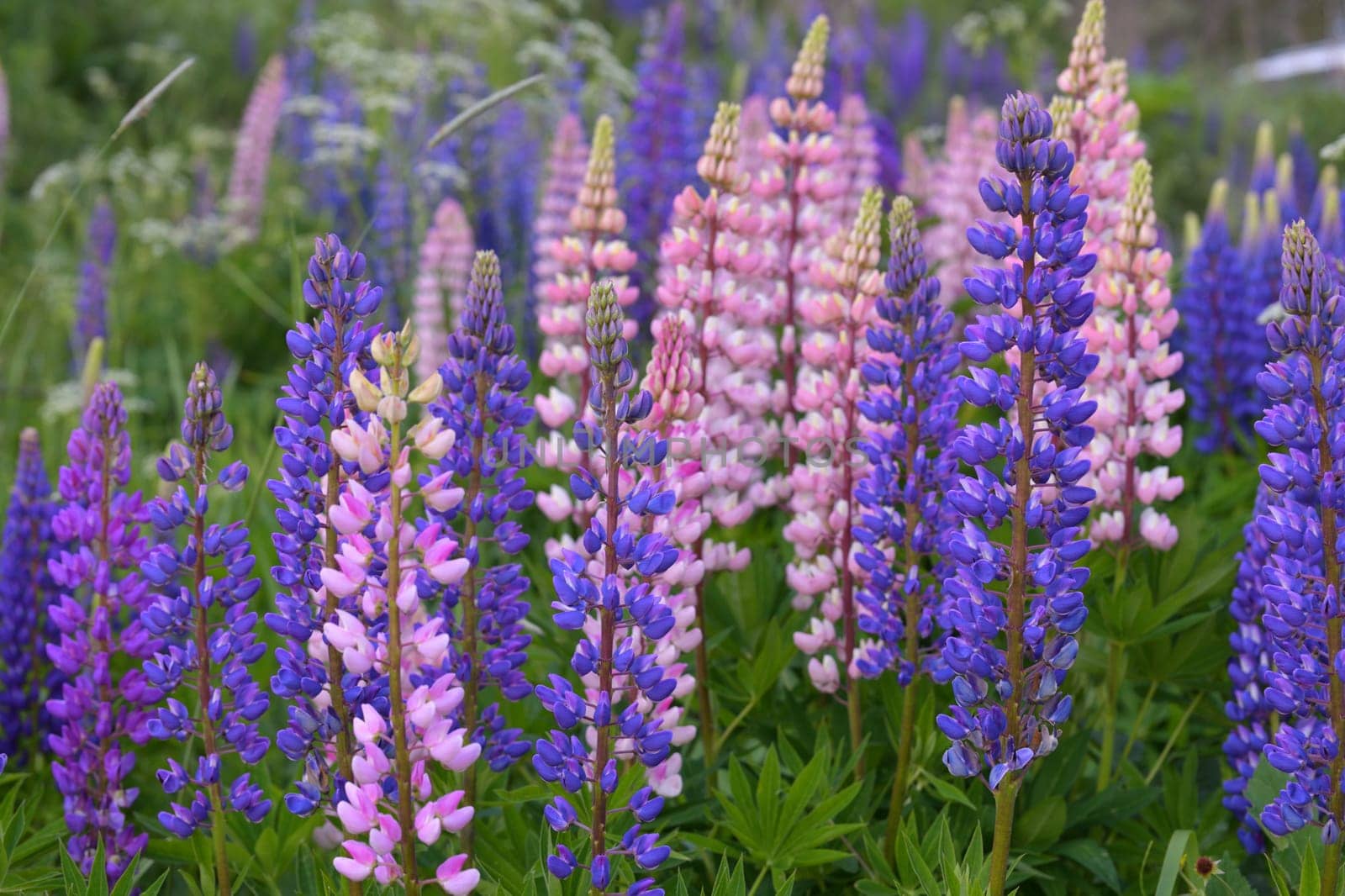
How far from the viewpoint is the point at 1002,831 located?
190 centimetres

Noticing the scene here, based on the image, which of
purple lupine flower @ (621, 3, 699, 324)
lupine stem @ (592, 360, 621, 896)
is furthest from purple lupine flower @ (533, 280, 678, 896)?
purple lupine flower @ (621, 3, 699, 324)

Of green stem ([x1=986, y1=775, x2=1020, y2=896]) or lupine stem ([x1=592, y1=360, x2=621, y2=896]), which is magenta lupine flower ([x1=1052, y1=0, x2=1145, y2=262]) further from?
lupine stem ([x1=592, y1=360, x2=621, y2=896])

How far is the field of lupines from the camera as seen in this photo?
5.96 ft

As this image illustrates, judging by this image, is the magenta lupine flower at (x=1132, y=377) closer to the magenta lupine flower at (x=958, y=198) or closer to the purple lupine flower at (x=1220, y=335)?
the purple lupine flower at (x=1220, y=335)

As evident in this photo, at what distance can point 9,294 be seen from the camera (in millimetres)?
6602

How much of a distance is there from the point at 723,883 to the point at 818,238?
5.74 ft

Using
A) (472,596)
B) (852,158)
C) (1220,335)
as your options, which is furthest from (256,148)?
(472,596)

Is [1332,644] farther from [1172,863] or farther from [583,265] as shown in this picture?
[583,265]

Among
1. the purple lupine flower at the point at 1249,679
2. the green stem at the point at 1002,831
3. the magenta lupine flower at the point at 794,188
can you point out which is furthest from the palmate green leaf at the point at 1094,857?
the magenta lupine flower at the point at 794,188

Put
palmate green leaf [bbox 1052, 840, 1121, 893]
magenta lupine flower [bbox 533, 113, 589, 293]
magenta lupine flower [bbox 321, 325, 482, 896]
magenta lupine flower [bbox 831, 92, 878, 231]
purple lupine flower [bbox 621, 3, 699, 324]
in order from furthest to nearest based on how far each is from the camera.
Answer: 1. purple lupine flower [bbox 621, 3, 699, 324]
2. magenta lupine flower [bbox 533, 113, 589, 293]
3. magenta lupine flower [bbox 831, 92, 878, 231]
4. palmate green leaf [bbox 1052, 840, 1121, 893]
5. magenta lupine flower [bbox 321, 325, 482, 896]

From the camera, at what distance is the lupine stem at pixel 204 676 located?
1999 mm

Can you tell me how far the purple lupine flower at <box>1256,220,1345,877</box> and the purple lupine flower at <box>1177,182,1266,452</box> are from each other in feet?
6.64

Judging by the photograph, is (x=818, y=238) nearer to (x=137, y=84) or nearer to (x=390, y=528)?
(x=390, y=528)

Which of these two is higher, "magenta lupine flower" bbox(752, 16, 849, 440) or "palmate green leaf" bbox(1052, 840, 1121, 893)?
"magenta lupine flower" bbox(752, 16, 849, 440)
